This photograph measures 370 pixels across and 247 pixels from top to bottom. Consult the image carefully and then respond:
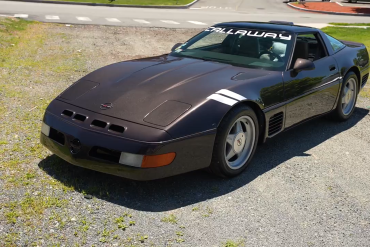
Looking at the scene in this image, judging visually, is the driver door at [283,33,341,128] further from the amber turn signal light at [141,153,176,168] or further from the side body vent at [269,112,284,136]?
the amber turn signal light at [141,153,176,168]

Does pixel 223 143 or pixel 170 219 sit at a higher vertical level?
pixel 223 143

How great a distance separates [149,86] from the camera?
4.17 m

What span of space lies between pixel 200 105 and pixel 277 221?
1.15 meters

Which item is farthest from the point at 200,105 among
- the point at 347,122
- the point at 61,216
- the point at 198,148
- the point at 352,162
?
the point at 347,122

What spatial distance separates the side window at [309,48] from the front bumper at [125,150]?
6.35ft

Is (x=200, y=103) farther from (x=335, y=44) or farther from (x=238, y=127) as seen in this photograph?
(x=335, y=44)

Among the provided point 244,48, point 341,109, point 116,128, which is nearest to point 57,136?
point 116,128

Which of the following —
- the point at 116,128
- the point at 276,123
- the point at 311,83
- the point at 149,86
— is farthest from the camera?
the point at 311,83

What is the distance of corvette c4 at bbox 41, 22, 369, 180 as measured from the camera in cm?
360

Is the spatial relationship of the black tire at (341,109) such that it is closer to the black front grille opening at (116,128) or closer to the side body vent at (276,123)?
the side body vent at (276,123)

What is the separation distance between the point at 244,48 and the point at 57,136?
236cm

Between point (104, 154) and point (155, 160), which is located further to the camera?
point (104, 154)

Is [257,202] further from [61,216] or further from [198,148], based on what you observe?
[61,216]

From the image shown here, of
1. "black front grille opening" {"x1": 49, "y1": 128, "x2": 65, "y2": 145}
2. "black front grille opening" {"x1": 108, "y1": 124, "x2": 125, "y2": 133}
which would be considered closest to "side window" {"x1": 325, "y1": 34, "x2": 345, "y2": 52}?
"black front grille opening" {"x1": 108, "y1": 124, "x2": 125, "y2": 133}
